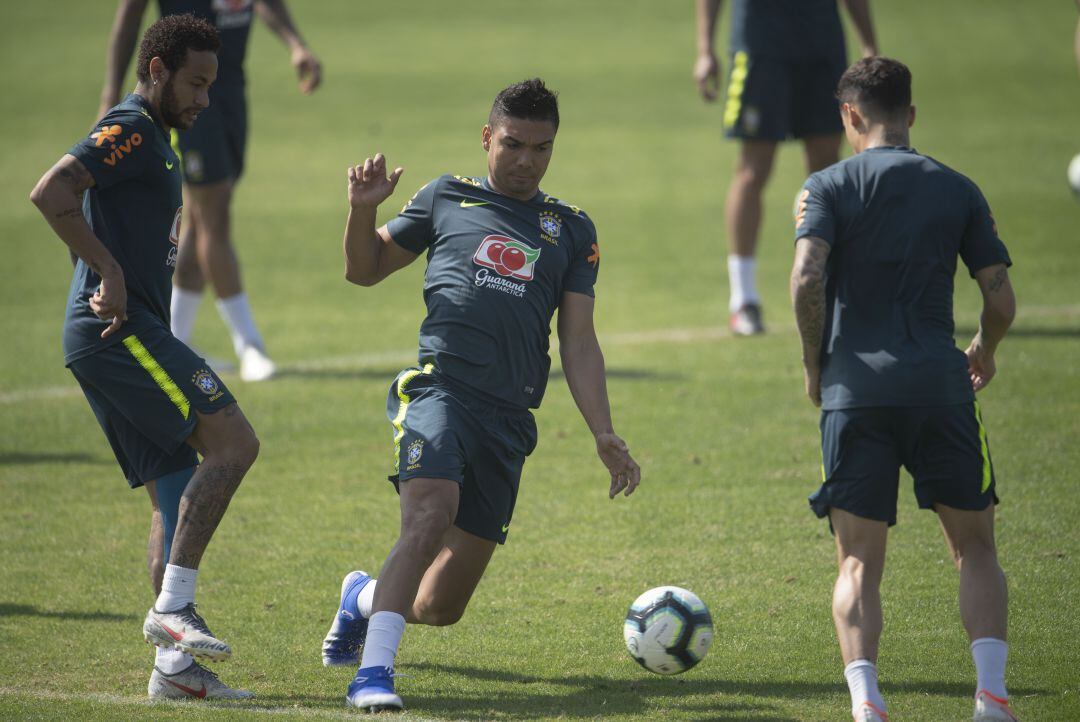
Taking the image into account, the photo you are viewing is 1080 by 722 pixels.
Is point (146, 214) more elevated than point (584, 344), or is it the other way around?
point (146, 214)

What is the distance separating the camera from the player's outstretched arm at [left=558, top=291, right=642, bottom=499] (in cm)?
524

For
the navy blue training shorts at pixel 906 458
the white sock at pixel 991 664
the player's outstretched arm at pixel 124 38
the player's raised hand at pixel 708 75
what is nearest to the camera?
the white sock at pixel 991 664

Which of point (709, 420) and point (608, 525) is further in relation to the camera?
point (709, 420)

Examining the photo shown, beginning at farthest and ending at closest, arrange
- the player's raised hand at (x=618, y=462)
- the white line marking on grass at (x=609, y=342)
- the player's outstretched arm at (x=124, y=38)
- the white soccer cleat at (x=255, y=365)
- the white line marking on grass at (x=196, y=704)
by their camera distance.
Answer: the white soccer cleat at (x=255, y=365)
the white line marking on grass at (x=609, y=342)
the player's outstretched arm at (x=124, y=38)
the player's raised hand at (x=618, y=462)
the white line marking on grass at (x=196, y=704)

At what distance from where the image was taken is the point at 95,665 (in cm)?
565

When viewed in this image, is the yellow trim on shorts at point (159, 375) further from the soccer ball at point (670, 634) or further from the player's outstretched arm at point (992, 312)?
the player's outstretched arm at point (992, 312)

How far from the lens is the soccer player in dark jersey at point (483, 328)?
5.36 metres

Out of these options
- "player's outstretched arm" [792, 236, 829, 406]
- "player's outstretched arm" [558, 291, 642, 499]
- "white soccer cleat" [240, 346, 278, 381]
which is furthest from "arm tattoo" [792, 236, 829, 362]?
"white soccer cleat" [240, 346, 278, 381]

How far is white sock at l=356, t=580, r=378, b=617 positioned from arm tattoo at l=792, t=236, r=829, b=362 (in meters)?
2.06

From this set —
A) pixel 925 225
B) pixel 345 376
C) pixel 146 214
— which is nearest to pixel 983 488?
pixel 925 225

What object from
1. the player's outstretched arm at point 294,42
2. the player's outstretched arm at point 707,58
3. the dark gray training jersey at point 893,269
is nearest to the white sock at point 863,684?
the dark gray training jersey at point 893,269

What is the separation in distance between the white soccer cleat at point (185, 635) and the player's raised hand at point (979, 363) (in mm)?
3012

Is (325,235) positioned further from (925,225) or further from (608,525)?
(925,225)

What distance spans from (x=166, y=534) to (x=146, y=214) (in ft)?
4.37
